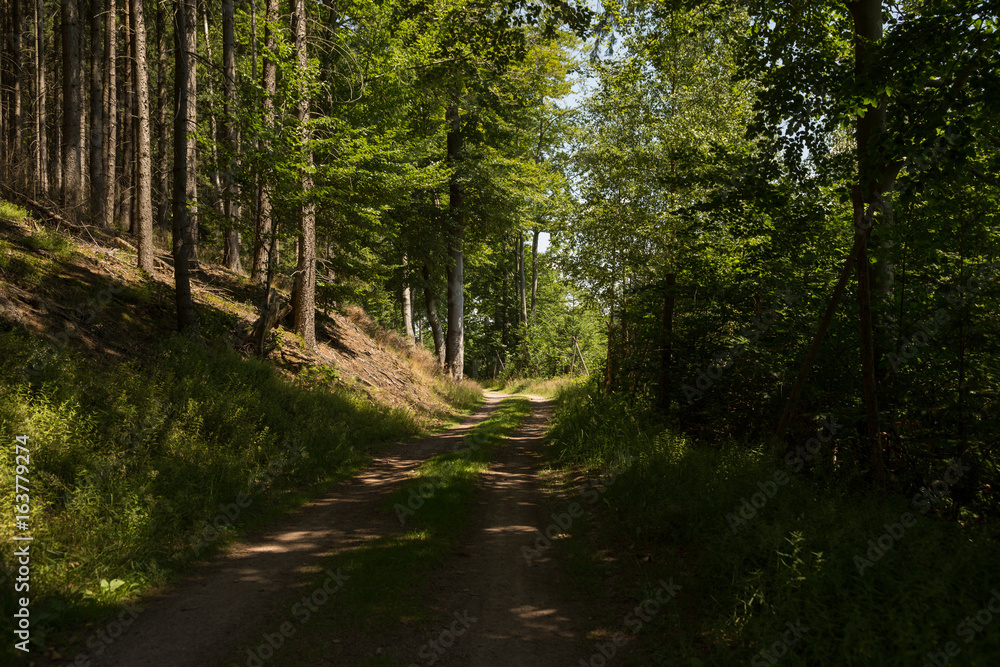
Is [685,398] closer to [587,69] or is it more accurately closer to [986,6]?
[986,6]

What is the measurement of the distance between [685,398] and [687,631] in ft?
18.7

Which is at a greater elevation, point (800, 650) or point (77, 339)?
point (77, 339)

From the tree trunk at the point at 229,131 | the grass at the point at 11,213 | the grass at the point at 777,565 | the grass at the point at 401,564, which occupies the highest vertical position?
the tree trunk at the point at 229,131

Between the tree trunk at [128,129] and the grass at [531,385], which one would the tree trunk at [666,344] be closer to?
the grass at [531,385]

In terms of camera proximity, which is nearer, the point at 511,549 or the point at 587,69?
the point at 511,549

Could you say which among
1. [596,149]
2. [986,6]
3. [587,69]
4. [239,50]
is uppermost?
[239,50]

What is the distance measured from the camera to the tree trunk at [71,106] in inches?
561

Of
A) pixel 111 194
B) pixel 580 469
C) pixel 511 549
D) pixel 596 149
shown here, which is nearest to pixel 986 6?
pixel 511 549

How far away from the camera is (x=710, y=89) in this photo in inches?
515

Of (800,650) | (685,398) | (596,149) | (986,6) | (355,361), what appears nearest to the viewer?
(800,650)

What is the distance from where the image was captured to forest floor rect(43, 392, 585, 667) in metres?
4.16

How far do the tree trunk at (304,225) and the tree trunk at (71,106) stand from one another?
643cm

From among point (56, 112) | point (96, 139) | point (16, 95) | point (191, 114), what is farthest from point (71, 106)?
point (56, 112)

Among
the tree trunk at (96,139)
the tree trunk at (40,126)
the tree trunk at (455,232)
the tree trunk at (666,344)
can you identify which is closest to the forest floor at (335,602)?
the tree trunk at (666,344)
